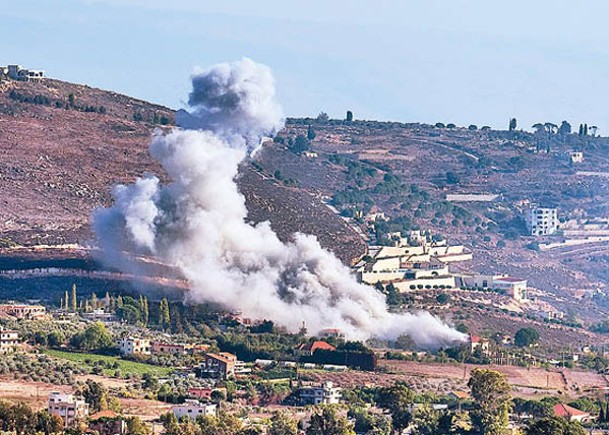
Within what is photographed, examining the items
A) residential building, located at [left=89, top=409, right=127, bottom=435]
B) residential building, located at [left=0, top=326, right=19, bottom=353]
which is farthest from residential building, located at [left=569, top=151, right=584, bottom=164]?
residential building, located at [left=89, top=409, right=127, bottom=435]

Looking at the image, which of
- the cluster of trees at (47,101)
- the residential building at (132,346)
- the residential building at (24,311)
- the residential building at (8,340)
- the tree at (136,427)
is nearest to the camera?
the tree at (136,427)

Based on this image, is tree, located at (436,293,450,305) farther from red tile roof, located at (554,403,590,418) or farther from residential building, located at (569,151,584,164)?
residential building, located at (569,151,584,164)

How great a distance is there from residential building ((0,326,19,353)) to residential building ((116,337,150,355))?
3801 mm

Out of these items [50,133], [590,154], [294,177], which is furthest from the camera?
[590,154]

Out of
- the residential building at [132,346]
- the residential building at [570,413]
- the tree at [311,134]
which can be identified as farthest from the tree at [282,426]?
the tree at [311,134]

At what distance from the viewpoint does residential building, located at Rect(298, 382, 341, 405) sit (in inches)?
3346

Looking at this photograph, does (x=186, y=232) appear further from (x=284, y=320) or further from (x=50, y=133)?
(x=50, y=133)

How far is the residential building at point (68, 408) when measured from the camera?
7638cm

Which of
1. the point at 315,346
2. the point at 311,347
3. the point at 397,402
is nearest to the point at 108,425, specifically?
the point at 397,402

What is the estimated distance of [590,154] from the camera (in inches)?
6885

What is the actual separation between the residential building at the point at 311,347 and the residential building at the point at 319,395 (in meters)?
7.99

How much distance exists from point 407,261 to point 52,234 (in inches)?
703

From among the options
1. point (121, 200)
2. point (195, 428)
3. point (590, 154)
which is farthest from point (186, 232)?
point (590, 154)

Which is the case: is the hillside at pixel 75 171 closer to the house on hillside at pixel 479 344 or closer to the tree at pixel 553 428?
the house on hillside at pixel 479 344
